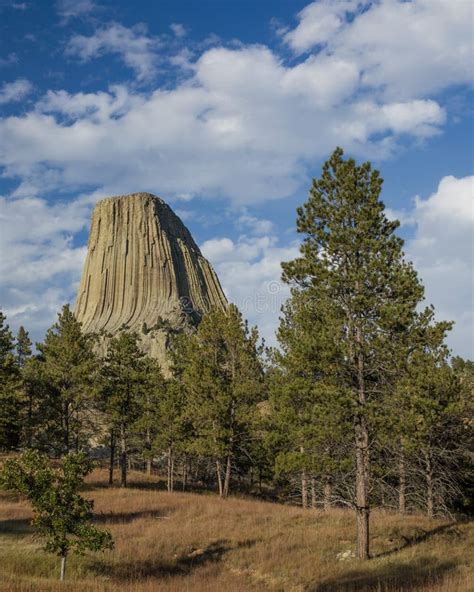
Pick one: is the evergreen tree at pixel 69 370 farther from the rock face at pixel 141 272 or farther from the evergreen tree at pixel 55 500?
the rock face at pixel 141 272

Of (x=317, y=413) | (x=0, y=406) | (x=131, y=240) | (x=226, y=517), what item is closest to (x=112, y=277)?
(x=131, y=240)

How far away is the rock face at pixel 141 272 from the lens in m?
133

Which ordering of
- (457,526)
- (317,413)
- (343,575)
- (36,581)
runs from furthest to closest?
(457,526), (317,413), (343,575), (36,581)

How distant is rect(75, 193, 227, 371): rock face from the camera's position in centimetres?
13325

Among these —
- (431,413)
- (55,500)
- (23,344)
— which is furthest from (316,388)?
(23,344)

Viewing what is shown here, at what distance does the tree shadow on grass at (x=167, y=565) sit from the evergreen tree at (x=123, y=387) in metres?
18.7

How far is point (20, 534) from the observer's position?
67.7 ft

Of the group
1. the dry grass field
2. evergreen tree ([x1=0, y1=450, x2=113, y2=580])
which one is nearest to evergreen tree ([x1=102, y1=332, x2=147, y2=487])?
the dry grass field

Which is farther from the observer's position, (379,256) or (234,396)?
(234,396)

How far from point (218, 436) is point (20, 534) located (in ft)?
44.8

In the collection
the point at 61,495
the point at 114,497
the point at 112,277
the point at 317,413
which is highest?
the point at 112,277

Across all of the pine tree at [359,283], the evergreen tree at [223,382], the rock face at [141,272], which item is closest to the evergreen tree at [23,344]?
the rock face at [141,272]

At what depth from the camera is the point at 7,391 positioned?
33875 mm

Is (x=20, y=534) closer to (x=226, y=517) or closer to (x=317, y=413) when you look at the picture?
(x=226, y=517)
